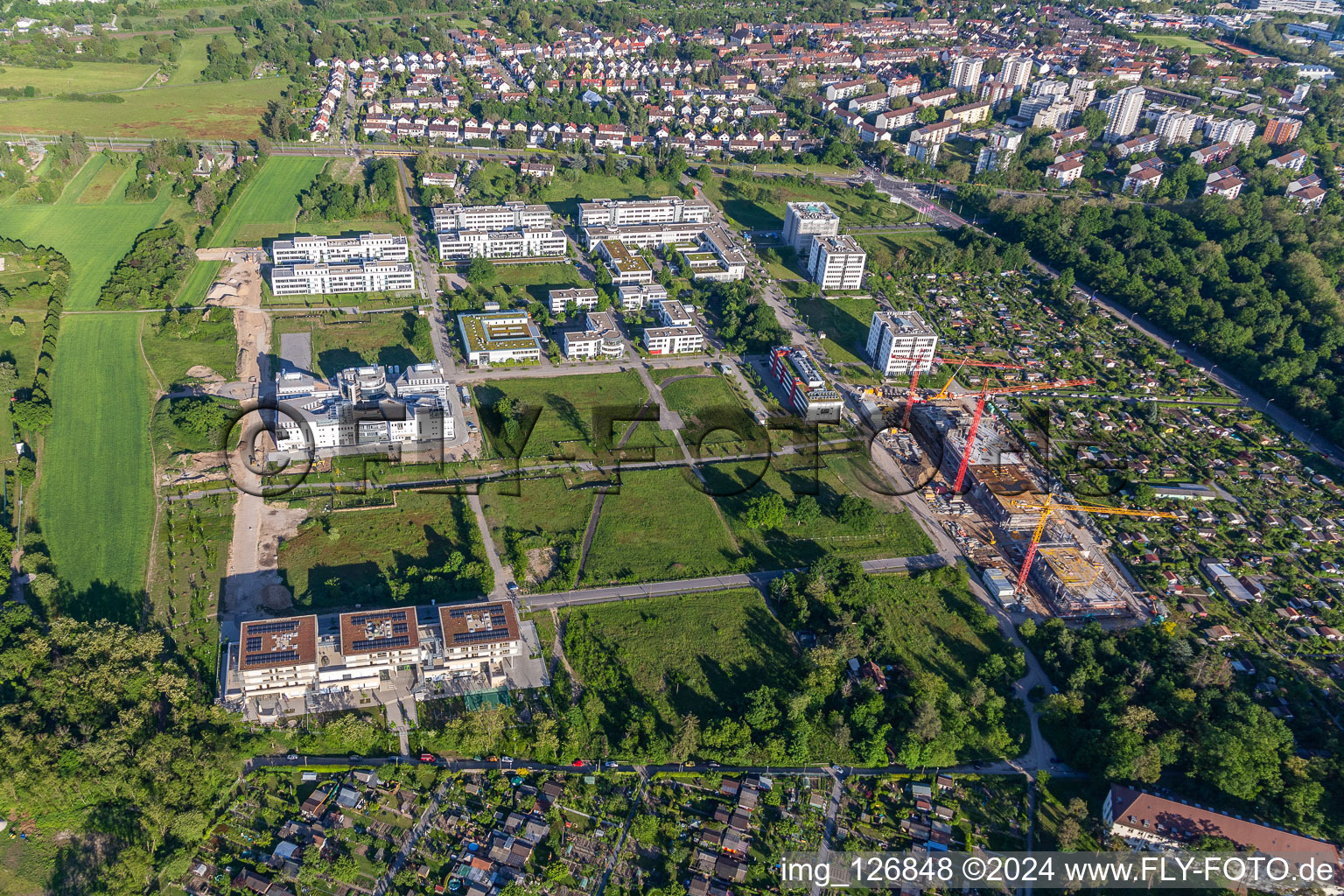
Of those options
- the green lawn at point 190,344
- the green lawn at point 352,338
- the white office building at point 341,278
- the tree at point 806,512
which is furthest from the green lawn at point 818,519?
Result: the green lawn at point 190,344

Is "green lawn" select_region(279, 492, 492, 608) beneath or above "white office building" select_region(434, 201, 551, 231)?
A: beneath

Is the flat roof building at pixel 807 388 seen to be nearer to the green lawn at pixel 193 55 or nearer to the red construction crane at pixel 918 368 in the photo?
the red construction crane at pixel 918 368

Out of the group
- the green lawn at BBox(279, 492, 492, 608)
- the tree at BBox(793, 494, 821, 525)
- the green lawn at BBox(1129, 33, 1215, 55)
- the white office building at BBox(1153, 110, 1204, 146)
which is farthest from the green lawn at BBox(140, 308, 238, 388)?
the green lawn at BBox(1129, 33, 1215, 55)

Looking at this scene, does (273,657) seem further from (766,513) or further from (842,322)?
(842,322)

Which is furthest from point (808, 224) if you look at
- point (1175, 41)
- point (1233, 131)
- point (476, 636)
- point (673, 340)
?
point (1175, 41)

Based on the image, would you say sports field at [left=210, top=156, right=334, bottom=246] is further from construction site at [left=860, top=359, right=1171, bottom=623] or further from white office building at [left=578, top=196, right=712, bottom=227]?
construction site at [left=860, top=359, right=1171, bottom=623]

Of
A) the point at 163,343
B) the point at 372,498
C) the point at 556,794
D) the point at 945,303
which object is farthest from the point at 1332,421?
the point at 163,343

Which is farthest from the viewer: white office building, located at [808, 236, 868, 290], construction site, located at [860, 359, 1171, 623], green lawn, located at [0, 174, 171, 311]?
white office building, located at [808, 236, 868, 290]
